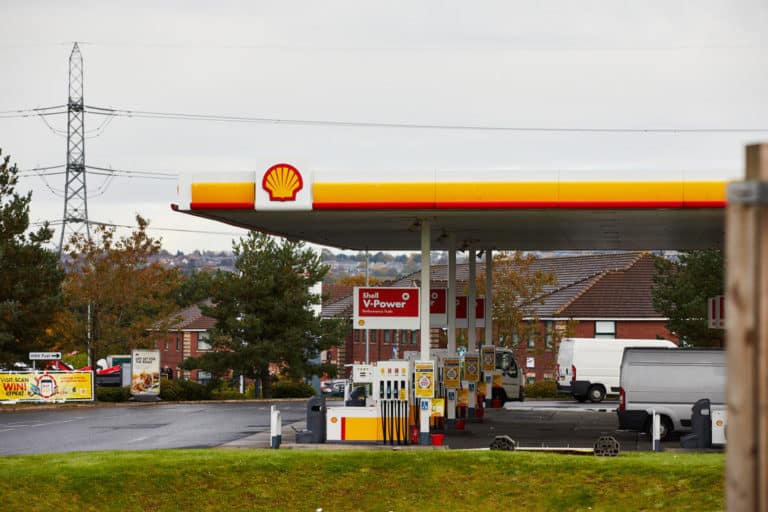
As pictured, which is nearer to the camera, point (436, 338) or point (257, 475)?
point (257, 475)

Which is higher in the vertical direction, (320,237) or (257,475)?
(320,237)

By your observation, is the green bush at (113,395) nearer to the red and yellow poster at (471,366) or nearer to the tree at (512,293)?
the red and yellow poster at (471,366)

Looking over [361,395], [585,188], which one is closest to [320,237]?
[361,395]

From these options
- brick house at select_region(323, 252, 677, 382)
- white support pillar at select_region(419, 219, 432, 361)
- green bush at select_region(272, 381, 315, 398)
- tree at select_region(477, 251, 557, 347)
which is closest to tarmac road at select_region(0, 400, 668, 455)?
white support pillar at select_region(419, 219, 432, 361)

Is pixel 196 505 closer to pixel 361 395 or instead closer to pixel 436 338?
pixel 361 395

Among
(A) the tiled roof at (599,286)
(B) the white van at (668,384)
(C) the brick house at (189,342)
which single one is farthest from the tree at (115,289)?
(C) the brick house at (189,342)

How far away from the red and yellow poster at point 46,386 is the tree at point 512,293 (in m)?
25.7

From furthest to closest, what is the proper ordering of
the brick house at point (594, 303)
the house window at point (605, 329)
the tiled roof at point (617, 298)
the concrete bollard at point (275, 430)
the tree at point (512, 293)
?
1. the tiled roof at point (617, 298)
2. the house window at point (605, 329)
3. the brick house at point (594, 303)
4. the tree at point (512, 293)
5. the concrete bollard at point (275, 430)

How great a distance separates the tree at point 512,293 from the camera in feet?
210

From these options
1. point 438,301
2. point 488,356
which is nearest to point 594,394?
point 488,356

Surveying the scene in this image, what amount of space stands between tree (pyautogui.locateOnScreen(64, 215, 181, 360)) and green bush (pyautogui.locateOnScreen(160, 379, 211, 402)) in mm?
2436

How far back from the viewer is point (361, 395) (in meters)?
31.1

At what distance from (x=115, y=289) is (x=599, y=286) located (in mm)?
38638

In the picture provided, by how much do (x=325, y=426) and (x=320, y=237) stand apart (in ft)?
33.3
